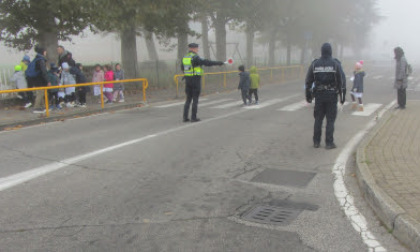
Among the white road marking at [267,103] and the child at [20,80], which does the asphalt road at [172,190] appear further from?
the white road marking at [267,103]

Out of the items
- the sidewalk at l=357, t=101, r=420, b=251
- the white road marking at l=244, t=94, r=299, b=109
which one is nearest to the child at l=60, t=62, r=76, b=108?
the white road marking at l=244, t=94, r=299, b=109

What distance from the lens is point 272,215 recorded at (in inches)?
182

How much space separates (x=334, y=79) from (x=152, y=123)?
5020mm

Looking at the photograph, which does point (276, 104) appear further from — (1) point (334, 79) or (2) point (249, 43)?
(2) point (249, 43)

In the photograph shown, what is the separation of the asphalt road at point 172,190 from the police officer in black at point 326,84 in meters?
0.64

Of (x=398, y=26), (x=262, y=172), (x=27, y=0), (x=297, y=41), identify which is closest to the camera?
(x=262, y=172)

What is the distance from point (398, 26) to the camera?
617 feet

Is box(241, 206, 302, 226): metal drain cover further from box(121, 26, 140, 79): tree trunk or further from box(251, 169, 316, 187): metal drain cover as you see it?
box(121, 26, 140, 79): tree trunk

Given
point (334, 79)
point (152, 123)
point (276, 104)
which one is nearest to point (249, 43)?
point (276, 104)

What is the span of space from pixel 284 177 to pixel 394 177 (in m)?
1.44

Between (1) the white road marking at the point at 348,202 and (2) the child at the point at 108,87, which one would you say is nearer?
(1) the white road marking at the point at 348,202

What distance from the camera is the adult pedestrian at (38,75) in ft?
A: 39.4

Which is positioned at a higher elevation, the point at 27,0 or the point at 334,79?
the point at 27,0

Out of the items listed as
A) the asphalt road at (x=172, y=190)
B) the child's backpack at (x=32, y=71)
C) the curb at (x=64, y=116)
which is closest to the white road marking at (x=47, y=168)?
the asphalt road at (x=172, y=190)
